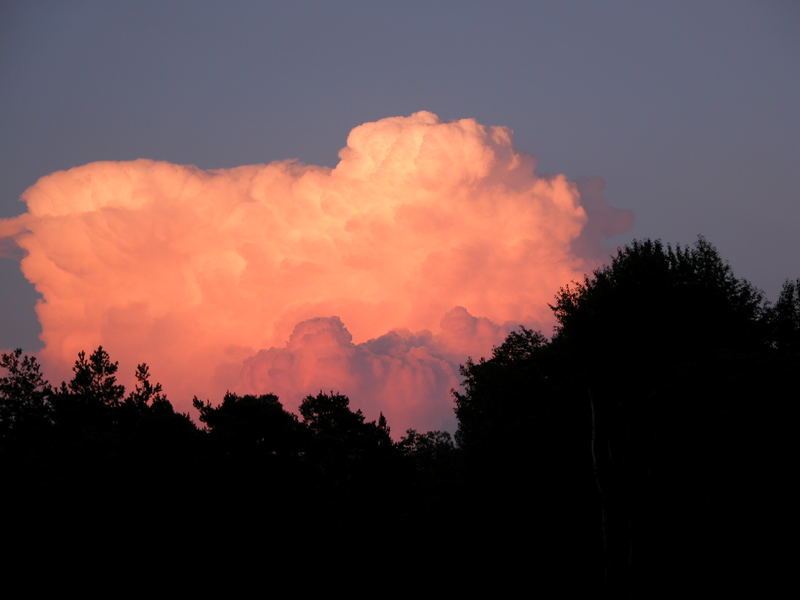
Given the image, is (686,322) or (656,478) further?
(686,322)

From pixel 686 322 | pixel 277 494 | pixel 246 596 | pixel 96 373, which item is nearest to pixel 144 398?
pixel 96 373

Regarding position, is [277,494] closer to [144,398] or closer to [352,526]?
[352,526]

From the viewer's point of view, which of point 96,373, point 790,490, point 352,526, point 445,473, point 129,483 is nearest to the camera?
point 790,490

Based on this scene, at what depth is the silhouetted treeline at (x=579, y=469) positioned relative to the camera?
3256cm

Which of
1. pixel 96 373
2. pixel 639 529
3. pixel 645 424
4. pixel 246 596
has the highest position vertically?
pixel 96 373

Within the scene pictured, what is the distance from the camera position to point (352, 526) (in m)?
44.9

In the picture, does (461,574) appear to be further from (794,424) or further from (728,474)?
(794,424)

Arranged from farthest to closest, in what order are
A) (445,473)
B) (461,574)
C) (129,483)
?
(445,473), (461,574), (129,483)

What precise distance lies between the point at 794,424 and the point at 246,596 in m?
26.6

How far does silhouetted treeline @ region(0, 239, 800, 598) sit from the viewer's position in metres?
32.6

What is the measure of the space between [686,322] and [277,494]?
27786 mm

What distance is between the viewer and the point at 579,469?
41812 mm

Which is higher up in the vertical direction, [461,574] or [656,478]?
[656,478]

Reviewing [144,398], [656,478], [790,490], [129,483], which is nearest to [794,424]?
[790,490]
